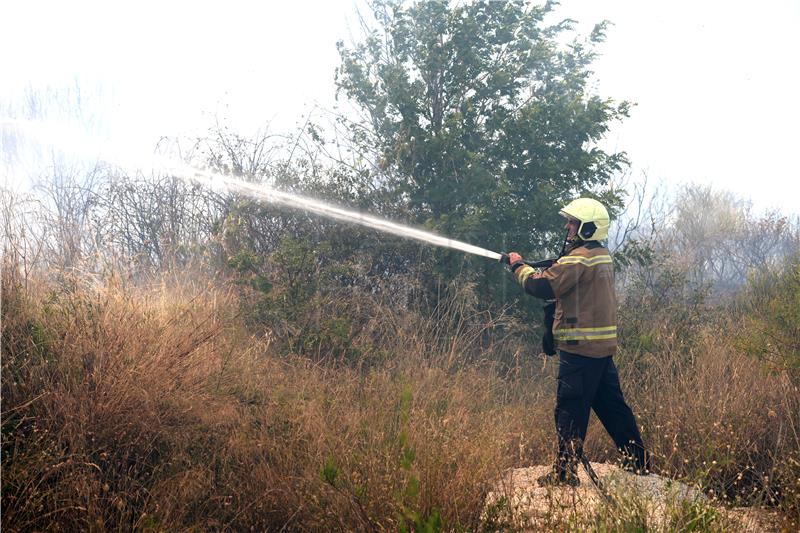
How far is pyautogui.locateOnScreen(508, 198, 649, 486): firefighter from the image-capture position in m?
4.79

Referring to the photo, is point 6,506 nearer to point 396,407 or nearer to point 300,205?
point 396,407

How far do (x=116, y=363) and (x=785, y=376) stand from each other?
546 centimetres

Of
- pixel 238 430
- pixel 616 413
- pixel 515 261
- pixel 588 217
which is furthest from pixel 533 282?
pixel 238 430

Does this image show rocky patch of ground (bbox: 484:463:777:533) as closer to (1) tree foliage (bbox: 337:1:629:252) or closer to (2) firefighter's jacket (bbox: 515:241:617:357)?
(2) firefighter's jacket (bbox: 515:241:617:357)

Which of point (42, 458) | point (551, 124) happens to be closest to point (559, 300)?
point (42, 458)

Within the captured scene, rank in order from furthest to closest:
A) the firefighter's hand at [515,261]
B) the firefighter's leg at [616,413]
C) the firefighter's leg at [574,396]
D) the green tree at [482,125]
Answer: the green tree at [482,125] < the firefighter's hand at [515,261] < the firefighter's leg at [616,413] < the firefighter's leg at [574,396]

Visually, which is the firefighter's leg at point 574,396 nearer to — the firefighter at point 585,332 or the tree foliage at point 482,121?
the firefighter at point 585,332

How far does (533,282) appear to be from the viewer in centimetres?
496

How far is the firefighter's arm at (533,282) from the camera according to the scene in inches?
194

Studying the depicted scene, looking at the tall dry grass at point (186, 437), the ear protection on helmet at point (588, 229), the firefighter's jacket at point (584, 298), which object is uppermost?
the ear protection on helmet at point (588, 229)

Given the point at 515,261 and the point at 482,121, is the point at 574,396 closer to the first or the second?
the point at 515,261

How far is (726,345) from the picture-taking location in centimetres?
698

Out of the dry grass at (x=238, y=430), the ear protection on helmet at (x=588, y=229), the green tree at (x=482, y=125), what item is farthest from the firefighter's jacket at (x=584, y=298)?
the green tree at (x=482, y=125)

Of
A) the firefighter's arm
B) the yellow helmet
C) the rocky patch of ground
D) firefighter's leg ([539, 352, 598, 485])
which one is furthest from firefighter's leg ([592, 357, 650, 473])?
the rocky patch of ground
